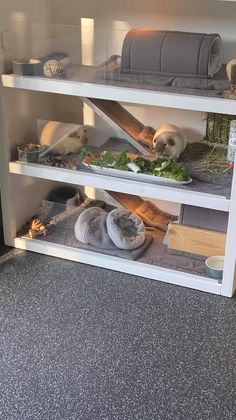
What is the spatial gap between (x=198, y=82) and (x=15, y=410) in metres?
0.97

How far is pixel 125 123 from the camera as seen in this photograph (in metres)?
1.92

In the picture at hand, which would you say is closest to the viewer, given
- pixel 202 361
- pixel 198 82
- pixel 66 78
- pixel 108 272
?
pixel 202 361

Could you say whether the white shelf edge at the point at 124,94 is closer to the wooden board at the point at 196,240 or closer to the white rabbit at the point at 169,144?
the white rabbit at the point at 169,144

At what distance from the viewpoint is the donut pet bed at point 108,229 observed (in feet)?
6.29

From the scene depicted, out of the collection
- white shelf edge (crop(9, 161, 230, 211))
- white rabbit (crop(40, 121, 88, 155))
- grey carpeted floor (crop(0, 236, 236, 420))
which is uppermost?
white rabbit (crop(40, 121, 88, 155))

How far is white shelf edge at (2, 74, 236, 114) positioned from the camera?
160 centimetres

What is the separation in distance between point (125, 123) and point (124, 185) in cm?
23

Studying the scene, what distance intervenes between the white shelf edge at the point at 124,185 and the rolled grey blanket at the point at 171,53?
32 centimetres

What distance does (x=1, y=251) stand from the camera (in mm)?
2020

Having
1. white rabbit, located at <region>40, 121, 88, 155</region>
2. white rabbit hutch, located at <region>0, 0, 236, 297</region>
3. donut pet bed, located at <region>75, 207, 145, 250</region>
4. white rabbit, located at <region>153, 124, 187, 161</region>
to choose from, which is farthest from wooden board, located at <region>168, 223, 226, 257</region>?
white rabbit, located at <region>40, 121, 88, 155</region>

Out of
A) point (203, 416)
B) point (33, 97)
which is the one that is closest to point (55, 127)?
point (33, 97)

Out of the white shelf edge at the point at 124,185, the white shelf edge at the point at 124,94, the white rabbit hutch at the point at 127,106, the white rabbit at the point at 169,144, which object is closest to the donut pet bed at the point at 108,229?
the white rabbit hutch at the point at 127,106

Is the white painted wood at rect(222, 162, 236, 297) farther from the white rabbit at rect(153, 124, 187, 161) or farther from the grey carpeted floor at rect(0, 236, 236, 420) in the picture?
the white rabbit at rect(153, 124, 187, 161)

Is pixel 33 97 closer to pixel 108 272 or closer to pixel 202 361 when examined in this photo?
pixel 108 272
